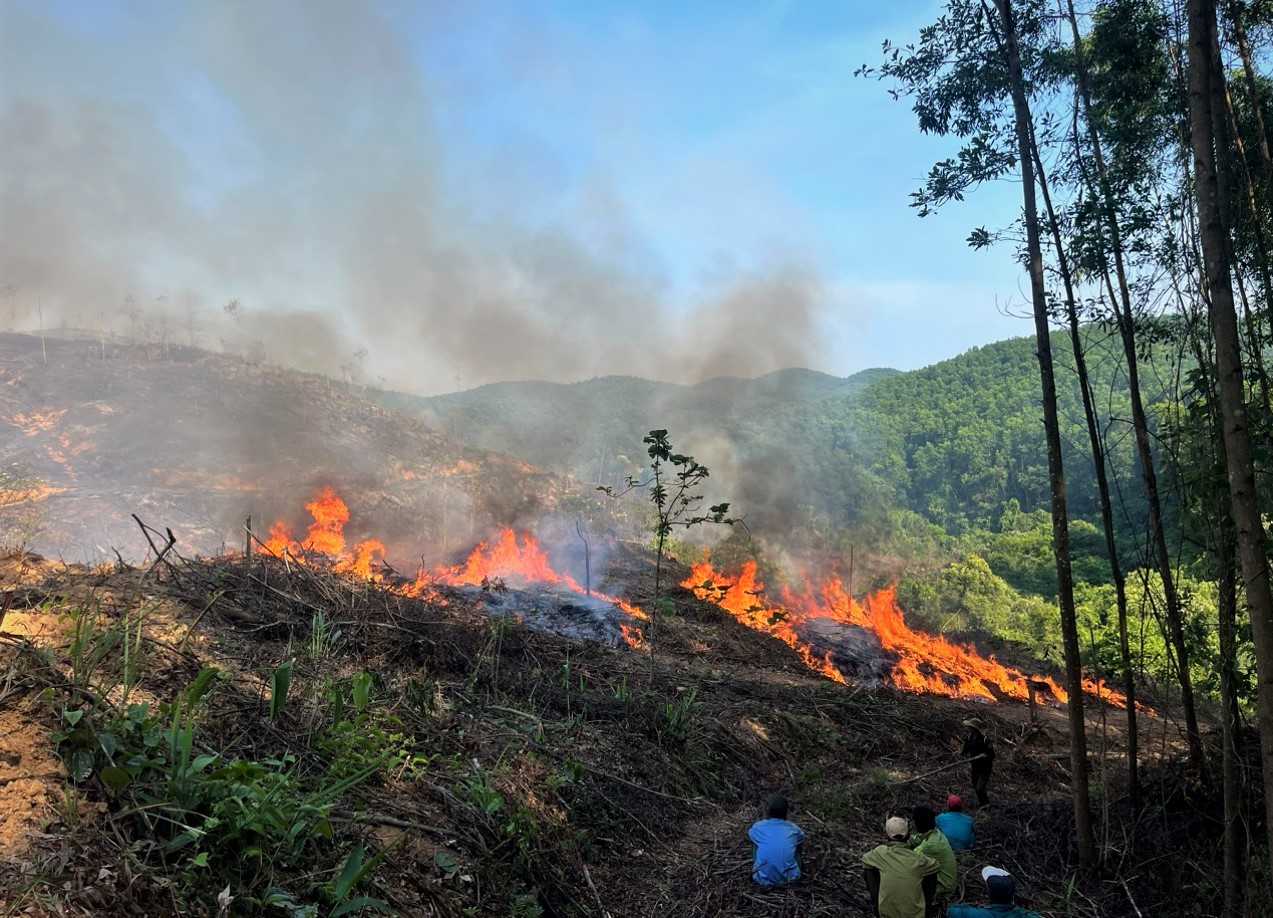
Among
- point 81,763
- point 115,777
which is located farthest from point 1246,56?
point 81,763

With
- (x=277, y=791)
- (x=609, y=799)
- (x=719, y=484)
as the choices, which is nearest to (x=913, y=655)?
(x=609, y=799)

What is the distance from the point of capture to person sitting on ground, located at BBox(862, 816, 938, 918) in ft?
17.6

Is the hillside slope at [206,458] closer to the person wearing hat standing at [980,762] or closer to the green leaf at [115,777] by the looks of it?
the green leaf at [115,777]

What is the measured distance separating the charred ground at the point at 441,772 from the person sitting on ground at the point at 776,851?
0.16 metres

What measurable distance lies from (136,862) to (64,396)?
5289 centimetres

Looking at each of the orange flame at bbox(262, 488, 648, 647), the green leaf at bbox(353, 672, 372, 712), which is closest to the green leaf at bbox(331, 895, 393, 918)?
the green leaf at bbox(353, 672, 372, 712)

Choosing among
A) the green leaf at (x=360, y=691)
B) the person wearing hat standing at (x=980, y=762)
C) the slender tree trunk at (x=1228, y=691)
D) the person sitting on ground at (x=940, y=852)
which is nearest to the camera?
the slender tree trunk at (x=1228, y=691)

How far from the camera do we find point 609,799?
7.54m

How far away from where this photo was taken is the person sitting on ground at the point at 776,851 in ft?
20.1

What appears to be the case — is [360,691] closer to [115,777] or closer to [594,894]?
[115,777]

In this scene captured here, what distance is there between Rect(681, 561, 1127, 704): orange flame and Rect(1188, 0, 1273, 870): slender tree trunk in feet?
39.7

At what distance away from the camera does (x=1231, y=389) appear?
4219 mm

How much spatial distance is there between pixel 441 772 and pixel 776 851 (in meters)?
3.09

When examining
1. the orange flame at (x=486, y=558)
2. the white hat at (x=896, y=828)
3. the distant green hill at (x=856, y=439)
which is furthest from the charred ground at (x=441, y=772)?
the distant green hill at (x=856, y=439)
